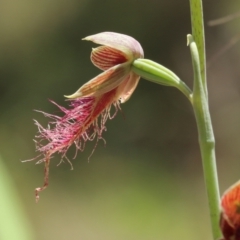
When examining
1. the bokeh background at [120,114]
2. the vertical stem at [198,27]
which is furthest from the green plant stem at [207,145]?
the bokeh background at [120,114]

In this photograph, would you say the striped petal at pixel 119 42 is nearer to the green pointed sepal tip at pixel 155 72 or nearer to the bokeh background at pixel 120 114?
the green pointed sepal tip at pixel 155 72

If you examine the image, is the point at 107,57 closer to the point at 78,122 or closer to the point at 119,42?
the point at 119,42

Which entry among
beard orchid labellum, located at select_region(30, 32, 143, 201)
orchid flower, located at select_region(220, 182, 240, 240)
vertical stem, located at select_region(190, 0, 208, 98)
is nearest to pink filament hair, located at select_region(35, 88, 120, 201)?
beard orchid labellum, located at select_region(30, 32, 143, 201)

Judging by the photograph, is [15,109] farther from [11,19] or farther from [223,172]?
[223,172]

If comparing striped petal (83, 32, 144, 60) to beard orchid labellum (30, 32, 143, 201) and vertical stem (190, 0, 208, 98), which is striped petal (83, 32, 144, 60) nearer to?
beard orchid labellum (30, 32, 143, 201)

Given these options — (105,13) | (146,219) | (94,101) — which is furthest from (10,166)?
(94,101)

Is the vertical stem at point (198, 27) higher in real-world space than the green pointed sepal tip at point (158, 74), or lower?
higher
